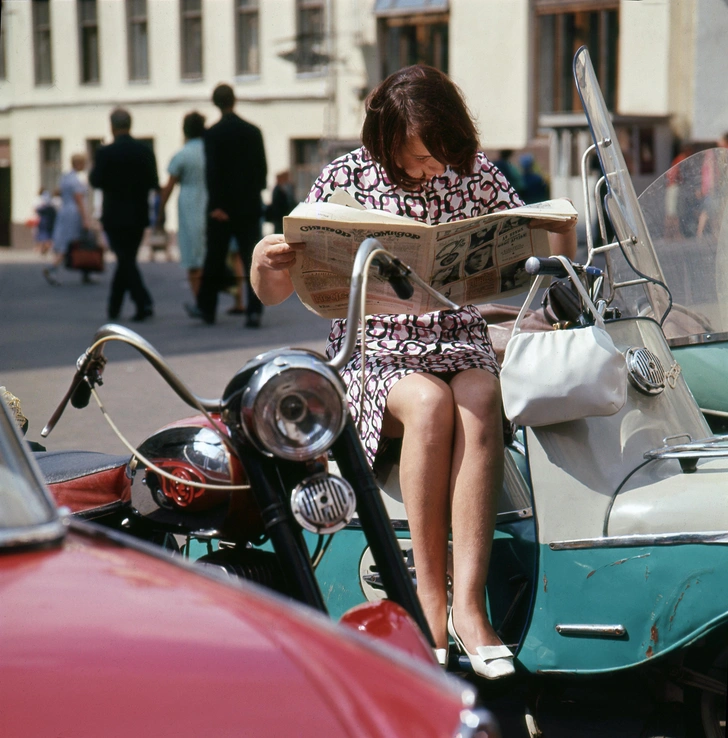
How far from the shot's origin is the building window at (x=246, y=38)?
2650 centimetres

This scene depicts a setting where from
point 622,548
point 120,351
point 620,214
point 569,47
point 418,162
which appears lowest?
point 120,351

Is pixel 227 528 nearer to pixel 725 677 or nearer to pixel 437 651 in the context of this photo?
pixel 437 651

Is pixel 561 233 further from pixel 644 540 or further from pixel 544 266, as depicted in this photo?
pixel 644 540

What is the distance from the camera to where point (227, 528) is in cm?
212

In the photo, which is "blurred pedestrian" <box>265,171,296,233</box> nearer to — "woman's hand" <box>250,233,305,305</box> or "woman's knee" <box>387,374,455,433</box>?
"woman's hand" <box>250,233,305,305</box>

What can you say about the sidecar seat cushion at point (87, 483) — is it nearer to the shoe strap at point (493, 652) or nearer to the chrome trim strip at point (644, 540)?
the shoe strap at point (493, 652)

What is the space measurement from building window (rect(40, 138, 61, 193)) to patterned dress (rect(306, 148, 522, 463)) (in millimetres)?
28262

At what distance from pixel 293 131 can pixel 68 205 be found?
31.5 feet

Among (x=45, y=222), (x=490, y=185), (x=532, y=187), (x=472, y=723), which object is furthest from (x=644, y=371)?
(x=45, y=222)

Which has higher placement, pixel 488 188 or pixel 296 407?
pixel 488 188

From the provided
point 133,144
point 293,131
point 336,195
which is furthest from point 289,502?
point 293,131

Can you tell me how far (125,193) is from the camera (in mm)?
11102

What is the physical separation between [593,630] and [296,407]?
0.95 m

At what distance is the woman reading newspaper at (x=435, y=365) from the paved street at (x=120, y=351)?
102 centimetres
